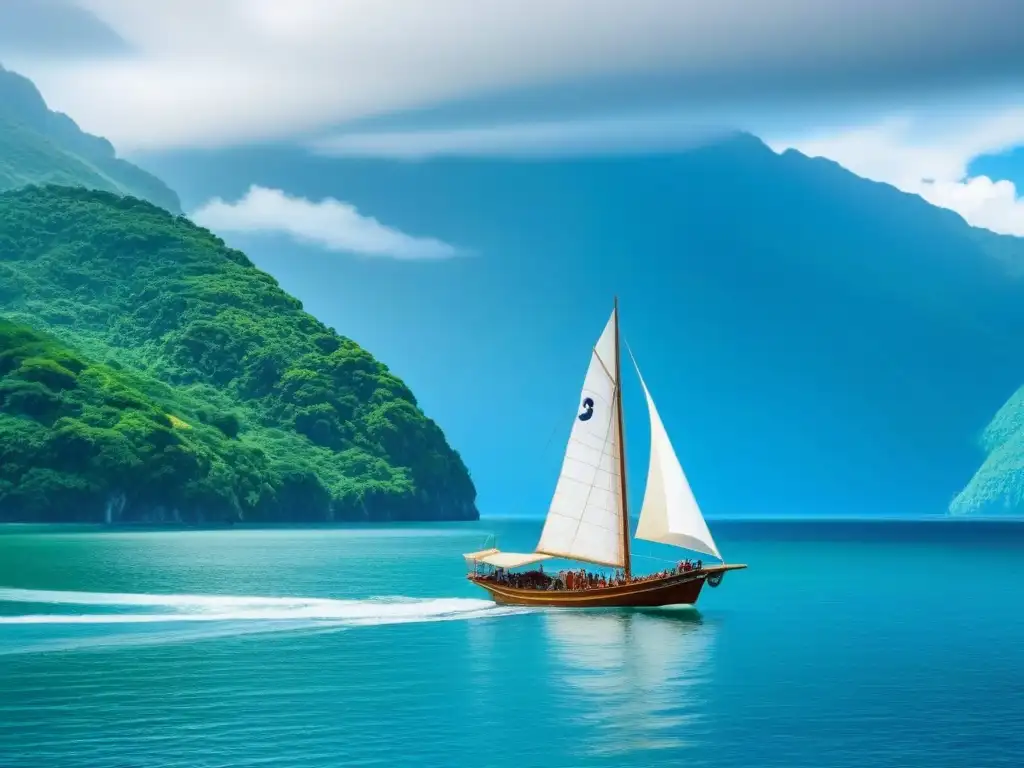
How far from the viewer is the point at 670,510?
7625cm

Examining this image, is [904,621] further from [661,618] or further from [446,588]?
[446,588]

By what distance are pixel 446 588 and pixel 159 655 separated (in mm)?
43914

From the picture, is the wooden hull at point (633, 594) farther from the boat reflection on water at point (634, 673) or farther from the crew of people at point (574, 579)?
the boat reflection on water at point (634, 673)

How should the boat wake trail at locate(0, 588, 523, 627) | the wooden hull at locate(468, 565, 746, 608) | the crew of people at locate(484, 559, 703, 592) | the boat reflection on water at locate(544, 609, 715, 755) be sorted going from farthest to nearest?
1. the crew of people at locate(484, 559, 703, 592)
2. the wooden hull at locate(468, 565, 746, 608)
3. the boat wake trail at locate(0, 588, 523, 627)
4. the boat reflection on water at locate(544, 609, 715, 755)

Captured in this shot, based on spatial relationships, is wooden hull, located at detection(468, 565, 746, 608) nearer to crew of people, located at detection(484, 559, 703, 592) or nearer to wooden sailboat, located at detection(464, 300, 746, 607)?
wooden sailboat, located at detection(464, 300, 746, 607)

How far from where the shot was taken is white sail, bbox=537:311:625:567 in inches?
3103

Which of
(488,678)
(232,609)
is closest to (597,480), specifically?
(232,609)

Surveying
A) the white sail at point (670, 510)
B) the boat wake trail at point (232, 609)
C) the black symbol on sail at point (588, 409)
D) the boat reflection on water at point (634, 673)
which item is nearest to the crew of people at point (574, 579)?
the boat reflection on water at point (634, 673)

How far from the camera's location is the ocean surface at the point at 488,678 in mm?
39906

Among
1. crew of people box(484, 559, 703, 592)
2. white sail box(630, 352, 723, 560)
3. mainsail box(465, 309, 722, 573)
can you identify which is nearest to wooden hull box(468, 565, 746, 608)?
crew of people box(484, 559, 703, 592)

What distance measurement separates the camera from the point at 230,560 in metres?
134

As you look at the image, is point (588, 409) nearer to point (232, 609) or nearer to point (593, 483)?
point (593, 483)

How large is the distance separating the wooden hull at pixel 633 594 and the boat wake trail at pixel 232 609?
5.48 ft

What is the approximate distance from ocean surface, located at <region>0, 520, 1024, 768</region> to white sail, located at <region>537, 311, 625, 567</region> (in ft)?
13.4
